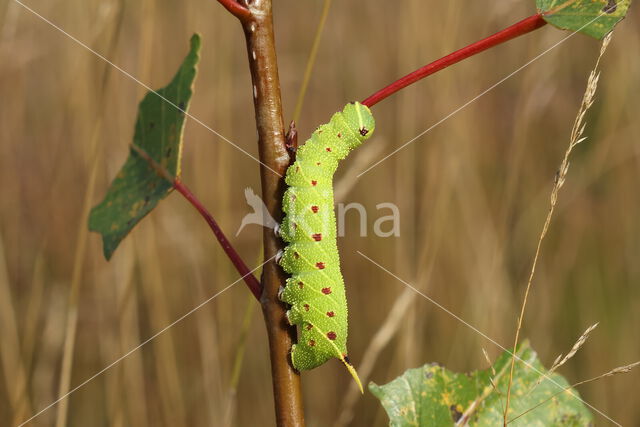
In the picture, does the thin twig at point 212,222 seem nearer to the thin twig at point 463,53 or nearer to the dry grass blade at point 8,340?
the thin twig at point 463,53

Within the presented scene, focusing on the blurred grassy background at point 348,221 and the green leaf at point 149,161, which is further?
the blurred grassy background at point 348,221

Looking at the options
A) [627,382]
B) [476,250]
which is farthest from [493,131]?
[627,382]

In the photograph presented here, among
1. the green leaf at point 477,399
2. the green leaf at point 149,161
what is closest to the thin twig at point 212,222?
the green leaf at point 149,161

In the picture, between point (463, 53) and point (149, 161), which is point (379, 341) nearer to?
point (149, 161)

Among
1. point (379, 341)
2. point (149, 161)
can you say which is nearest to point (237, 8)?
A: point (149, 161)

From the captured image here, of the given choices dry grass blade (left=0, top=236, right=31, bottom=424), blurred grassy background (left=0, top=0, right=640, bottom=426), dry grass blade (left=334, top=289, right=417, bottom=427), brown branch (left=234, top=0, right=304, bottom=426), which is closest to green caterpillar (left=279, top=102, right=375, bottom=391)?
brown branch (left=234, top=0, right=304, bottom=426)

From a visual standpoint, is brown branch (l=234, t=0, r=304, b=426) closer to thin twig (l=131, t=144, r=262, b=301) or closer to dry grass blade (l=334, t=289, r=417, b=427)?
thin twig (l=131, t=144, r=262, b=301)
